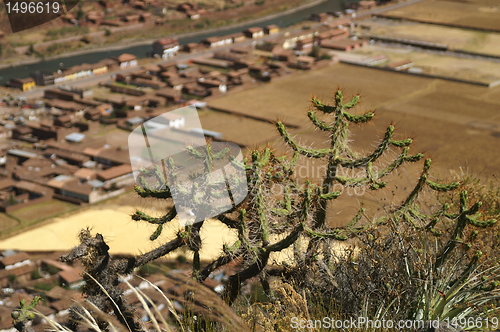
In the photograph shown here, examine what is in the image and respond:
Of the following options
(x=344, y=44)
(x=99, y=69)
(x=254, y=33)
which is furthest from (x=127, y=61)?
(x=344, y=44)

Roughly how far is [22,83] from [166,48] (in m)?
16.5

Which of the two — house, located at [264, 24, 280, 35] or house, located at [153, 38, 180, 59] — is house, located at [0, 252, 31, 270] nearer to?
house, located at [153, 38, 180, 59]

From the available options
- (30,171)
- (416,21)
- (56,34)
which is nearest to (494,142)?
(30,171)

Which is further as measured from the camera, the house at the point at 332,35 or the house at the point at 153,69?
the house at the point at 332,35

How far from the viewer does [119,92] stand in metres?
57.9

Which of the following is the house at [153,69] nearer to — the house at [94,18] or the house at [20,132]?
the house at [94,18]

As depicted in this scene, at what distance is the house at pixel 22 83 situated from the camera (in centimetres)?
5797

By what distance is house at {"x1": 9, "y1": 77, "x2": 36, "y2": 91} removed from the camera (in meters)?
58.0

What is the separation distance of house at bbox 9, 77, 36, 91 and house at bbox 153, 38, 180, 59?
48.3ft

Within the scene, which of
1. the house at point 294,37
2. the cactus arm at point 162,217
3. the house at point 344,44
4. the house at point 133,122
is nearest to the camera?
the cactus arm at point 162,217

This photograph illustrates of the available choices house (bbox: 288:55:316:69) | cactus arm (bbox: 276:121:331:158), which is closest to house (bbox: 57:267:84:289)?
cactus arm (bbox: 276:121:331:158)

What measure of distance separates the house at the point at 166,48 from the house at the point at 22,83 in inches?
579

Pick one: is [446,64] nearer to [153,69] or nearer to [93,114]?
[153,69]

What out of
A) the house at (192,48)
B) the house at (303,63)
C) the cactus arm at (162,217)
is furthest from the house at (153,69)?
the cactus arm at (162,217)
